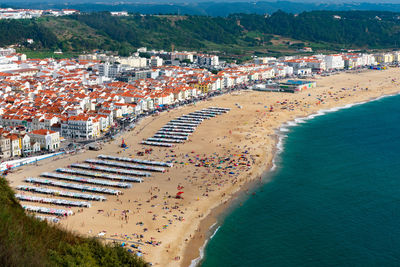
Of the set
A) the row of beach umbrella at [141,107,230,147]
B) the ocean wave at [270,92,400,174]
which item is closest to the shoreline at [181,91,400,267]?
the ocean wave at [270,92,400,174]

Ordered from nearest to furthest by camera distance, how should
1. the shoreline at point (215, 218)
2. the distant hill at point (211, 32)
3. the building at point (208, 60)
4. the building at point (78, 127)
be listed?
the shoreline at point (215, 218) < the building at point (78, 127) < the building at point (208, 60) < the distant hill at point (211, 32)

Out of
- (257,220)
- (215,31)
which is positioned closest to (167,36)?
(215,31)

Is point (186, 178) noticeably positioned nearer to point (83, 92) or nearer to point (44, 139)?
point (44, 139)

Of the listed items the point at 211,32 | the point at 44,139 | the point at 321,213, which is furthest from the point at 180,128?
the point at 211,32

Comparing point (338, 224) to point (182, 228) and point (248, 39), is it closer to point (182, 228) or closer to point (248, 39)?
point (182, 228)

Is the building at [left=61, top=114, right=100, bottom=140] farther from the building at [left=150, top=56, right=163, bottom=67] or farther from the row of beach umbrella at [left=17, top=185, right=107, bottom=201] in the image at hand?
the building at [left=150, top=56, right=163, bottom=67]

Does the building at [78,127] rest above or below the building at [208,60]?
below

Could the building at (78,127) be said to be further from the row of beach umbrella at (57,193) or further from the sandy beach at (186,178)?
the row of beach umbrella at (57,193)

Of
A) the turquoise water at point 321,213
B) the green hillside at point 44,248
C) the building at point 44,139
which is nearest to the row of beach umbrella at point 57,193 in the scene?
the turquoise water at point 321,213
